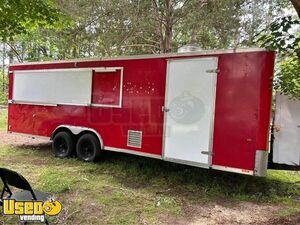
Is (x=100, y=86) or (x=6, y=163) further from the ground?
(x=100, y=86)

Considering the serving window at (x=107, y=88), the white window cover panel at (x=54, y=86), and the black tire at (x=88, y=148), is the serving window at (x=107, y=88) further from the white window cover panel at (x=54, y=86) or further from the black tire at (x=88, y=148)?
the black tire at (x=88, y=148)

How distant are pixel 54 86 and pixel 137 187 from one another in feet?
12.4

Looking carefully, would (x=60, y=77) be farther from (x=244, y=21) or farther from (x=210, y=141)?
(x=244, y=21)

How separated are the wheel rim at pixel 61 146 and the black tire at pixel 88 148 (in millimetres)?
469

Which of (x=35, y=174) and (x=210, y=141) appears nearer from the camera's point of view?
(x=210, y=141)

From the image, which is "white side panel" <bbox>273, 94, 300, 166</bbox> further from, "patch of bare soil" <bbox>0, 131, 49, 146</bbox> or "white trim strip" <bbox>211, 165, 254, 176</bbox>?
"patch of bare soil" <bbox>0, 131, 49, 146</bbox>

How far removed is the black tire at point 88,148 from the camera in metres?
8.19

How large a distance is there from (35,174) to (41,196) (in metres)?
3.16

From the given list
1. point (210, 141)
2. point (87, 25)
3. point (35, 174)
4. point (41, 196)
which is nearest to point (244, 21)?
point (87, 25)

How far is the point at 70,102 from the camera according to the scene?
863 cm

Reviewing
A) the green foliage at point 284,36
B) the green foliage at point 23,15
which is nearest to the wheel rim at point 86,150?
the green foliage at point 23,15

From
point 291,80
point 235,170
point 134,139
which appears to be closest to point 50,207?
point 235,170

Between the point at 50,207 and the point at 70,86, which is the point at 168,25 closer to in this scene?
the point at 70,86

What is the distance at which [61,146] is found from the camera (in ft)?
29.5
